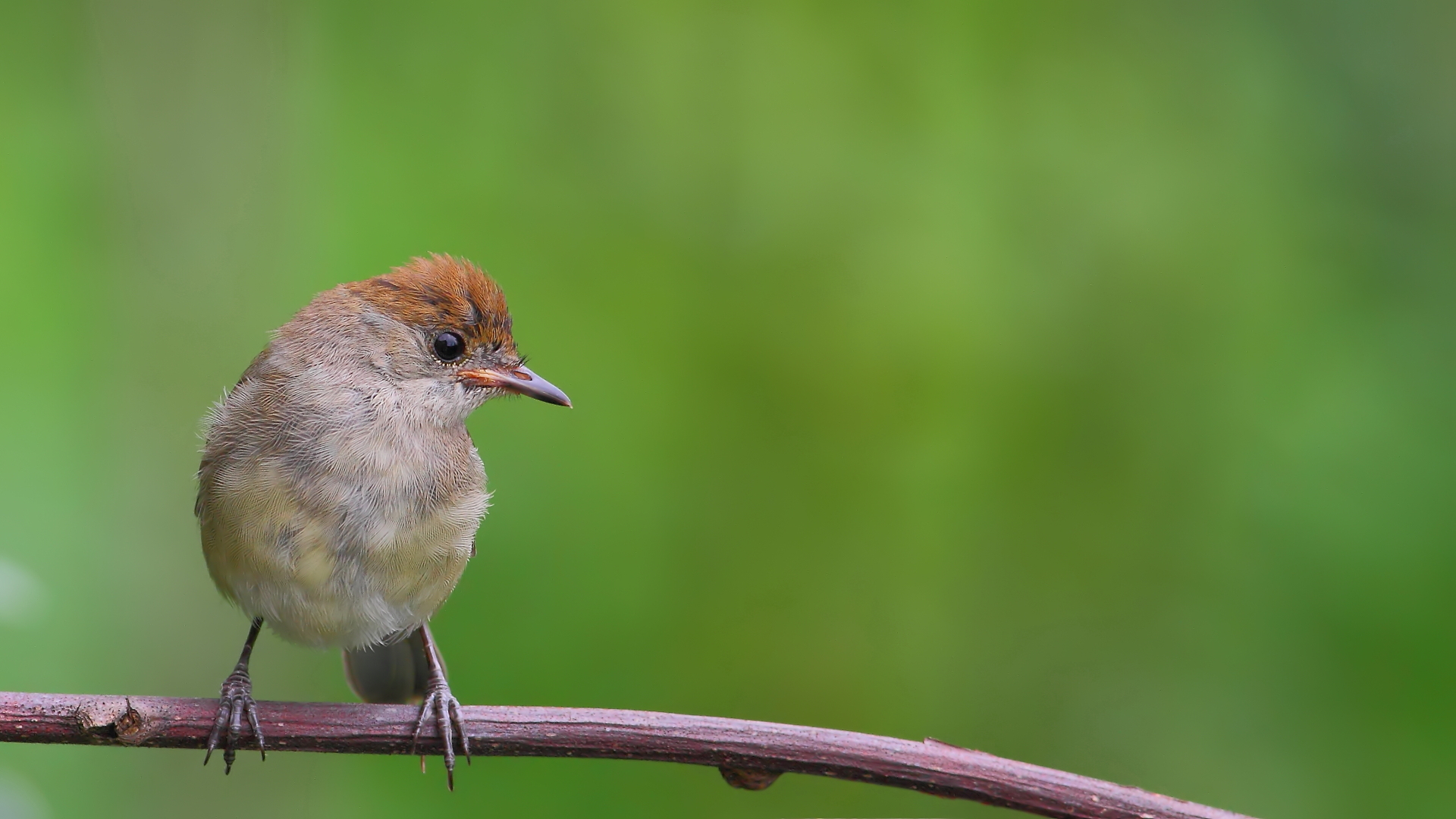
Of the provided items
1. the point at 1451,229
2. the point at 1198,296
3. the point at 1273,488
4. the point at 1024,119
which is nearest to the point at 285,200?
the point at 1024,119

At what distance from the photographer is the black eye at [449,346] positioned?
11.6 ft

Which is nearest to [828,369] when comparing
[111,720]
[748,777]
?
[748,777]

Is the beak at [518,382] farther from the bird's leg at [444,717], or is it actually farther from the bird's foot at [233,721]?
the bird's foot at [233,721]

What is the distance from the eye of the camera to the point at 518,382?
350 centimetres

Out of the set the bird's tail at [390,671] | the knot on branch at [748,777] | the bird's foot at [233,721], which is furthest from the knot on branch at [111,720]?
the knot on branch at [748,777]

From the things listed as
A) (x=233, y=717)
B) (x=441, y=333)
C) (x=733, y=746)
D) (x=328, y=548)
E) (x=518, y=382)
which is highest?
(x=441, y=333)

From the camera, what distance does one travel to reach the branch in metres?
2.56

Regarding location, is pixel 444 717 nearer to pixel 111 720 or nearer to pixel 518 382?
pixel 111 720

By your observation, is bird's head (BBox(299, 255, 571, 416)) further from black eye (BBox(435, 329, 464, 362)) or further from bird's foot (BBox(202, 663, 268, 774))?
bird's foot (BBox(202, 663, 268, 774))

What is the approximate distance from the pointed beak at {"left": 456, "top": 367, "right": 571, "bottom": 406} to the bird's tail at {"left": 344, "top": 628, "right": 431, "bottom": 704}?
0.81m

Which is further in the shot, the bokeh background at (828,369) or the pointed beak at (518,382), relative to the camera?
the bokeh background at (828,369)

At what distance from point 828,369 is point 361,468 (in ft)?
7.26

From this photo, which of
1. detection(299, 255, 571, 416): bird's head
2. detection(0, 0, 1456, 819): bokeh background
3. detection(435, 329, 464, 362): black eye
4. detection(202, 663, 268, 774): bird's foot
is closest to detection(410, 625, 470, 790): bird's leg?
detection(202, 663, 268, 774): bird's foot

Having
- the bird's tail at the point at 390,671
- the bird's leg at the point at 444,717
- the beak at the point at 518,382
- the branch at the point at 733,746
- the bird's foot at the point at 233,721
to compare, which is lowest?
the bird's tail at the point at 390,671
